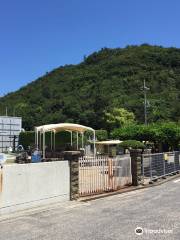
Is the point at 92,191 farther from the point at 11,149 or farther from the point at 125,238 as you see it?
the point at 11,149

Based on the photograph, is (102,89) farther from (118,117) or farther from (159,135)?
(159,135)

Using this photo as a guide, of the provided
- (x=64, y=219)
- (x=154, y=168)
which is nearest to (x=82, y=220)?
(x=64, y=219)

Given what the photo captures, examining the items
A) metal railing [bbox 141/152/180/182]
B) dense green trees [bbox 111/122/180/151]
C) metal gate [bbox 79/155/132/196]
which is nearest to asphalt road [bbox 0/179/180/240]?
metal gate [bbox 79/155/132/196]

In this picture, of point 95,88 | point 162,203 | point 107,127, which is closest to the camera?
point 162,203

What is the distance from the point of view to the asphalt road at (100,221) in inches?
339

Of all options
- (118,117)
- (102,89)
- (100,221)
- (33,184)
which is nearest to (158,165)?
(33,184)

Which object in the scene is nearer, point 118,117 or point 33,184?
point 33,184

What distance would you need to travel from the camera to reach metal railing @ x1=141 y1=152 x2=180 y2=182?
783 inches

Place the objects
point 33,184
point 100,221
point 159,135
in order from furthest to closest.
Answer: point 159,135 → point 33,184 → point 100,221

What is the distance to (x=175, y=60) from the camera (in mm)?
94625

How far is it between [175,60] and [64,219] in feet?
287

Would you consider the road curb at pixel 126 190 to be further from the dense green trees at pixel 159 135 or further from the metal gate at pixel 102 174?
the dense green trees at pixel 159 135

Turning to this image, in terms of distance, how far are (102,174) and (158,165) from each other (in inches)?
259

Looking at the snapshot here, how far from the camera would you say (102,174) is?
1573cm
